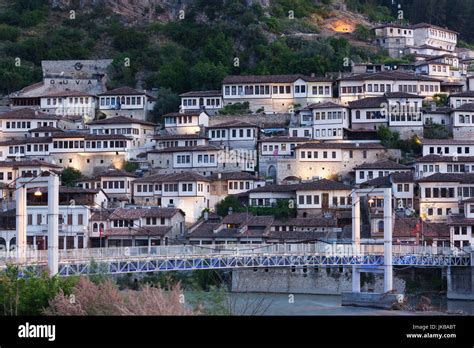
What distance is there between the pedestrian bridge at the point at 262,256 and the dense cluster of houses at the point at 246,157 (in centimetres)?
403

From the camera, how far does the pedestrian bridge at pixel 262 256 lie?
141 feet

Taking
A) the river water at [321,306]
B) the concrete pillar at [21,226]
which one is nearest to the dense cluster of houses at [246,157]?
the river water at [321,306]

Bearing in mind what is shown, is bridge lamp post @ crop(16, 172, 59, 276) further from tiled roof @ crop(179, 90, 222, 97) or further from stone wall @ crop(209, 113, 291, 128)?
tiled roof @ crop(179, 90, 222, 97)

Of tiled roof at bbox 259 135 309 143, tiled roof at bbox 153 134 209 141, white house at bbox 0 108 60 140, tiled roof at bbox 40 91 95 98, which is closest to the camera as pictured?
tiled roof at bbox 259 135 309 143

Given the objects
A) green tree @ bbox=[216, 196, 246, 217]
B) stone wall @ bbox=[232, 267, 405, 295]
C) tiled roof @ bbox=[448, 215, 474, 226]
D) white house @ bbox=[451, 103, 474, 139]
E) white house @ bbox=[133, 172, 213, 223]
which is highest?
white house @ bbox=[451, 103, 474, 139]

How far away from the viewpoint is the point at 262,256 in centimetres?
4675

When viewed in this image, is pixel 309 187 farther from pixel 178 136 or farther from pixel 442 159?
pixel 178 136

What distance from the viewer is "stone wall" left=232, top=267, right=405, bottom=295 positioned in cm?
5069

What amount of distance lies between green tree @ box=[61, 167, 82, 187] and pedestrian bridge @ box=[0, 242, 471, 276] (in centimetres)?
1396

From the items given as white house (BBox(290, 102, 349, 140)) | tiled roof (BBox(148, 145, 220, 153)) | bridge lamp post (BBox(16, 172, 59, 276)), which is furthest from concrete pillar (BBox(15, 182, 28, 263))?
white house (BBox(290, 102, 349, 140))
